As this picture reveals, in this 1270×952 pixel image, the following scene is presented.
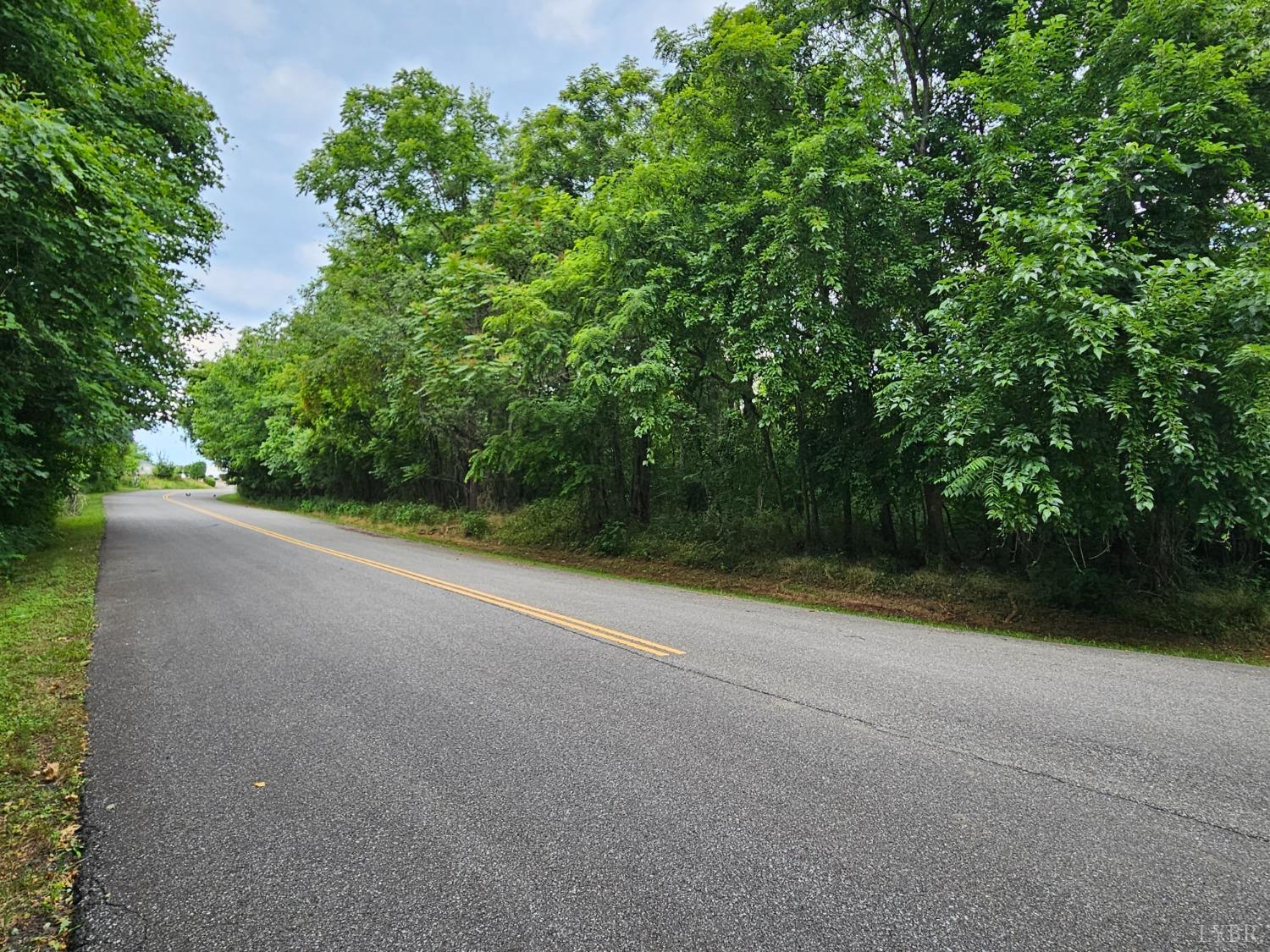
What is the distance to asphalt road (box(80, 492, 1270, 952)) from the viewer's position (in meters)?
1.98

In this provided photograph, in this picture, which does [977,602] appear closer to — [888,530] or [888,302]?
[888,530]

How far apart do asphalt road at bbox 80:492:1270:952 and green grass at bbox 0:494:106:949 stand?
12 centimetres

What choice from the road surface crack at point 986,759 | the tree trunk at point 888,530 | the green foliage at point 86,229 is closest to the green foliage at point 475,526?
the green foliage at point 86,229

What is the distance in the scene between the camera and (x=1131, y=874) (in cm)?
219

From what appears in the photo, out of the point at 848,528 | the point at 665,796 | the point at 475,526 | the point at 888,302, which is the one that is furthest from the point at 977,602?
the point at 475,526

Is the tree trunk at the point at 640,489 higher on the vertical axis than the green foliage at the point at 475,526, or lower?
higher

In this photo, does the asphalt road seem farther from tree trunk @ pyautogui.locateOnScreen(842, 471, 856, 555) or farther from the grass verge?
tree trunk @ pyautogui.locateOnScreen(842, 471, 856, 555)

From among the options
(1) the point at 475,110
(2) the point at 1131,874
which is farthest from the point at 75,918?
(1) the point at 475,110

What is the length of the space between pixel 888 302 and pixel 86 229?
9.78m

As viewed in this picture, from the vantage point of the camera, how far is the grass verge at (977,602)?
6.52 meters

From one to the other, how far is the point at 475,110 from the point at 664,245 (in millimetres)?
15594

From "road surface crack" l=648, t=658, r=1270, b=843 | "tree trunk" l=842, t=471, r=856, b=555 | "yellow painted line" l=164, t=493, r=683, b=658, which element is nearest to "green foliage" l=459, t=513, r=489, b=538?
"yellow painted line" l=164, t=493, r=683, b=658

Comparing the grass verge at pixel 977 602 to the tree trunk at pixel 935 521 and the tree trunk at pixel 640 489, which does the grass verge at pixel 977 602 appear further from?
the tree trunk at pixel 640 489

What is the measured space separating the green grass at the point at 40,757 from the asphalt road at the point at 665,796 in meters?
0.12
